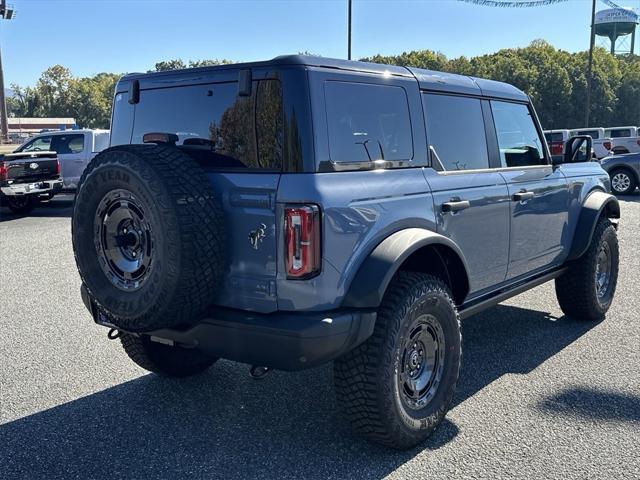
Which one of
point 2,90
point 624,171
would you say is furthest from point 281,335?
point 2,90

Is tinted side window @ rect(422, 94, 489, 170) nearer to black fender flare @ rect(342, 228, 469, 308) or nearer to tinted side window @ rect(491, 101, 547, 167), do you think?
tinted side window @ rect(491, 101, 547, 167)

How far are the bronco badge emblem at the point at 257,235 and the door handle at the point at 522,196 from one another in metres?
2.09

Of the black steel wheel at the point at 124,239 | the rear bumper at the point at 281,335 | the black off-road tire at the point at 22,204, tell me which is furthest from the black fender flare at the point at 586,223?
the black off-road tire at the point at 22,204

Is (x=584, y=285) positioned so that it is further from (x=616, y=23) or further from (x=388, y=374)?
(x=616, y=23)

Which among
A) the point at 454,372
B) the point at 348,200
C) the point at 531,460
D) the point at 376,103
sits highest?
the point at 376,103

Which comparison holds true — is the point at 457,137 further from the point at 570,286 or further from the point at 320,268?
the point at 570,286

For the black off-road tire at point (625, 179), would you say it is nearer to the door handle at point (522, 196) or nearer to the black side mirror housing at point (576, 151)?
the black side mirror housing at point (576, 151)

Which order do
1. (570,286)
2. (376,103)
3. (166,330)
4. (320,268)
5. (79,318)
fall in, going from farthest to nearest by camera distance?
(79,318)
(570,286)
(376,103)
(166,330)
(320,268)

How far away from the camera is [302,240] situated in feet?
9.14

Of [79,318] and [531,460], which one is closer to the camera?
[531,460]

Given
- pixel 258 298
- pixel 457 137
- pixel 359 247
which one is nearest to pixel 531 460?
pixel 359 247

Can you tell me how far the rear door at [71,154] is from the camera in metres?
15.0

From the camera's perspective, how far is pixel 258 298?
294cm

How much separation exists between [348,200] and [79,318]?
3.76 meters
